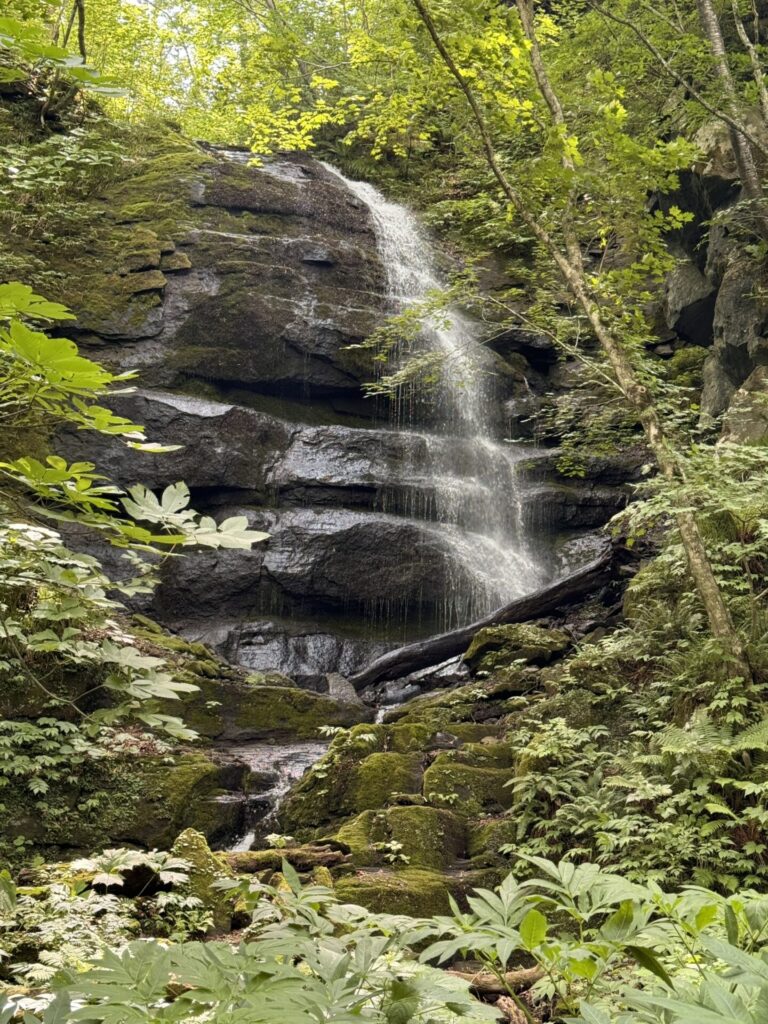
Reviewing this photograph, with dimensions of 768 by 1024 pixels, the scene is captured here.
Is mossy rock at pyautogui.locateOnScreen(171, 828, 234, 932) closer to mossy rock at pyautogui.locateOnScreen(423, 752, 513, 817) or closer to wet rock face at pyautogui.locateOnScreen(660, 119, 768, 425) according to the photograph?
mossy rock at pyautogui.locateOnScreen(423, 752, 513, 817)

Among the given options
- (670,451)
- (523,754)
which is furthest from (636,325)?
(523,754)

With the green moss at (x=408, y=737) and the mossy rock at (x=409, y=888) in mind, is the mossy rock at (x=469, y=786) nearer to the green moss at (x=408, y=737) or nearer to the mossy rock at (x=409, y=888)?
the green moss at (x=408, y=737)

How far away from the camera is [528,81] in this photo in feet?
21.1

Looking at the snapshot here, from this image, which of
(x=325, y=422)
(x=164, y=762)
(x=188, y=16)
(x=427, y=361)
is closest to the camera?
(x=164, y=762)

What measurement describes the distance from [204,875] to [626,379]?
455 cm

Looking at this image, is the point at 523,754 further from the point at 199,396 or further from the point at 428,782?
the point at 199,396

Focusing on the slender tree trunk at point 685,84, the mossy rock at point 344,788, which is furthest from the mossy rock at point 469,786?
the slender tree trunk at point 685,84

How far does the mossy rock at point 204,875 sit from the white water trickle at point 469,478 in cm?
844

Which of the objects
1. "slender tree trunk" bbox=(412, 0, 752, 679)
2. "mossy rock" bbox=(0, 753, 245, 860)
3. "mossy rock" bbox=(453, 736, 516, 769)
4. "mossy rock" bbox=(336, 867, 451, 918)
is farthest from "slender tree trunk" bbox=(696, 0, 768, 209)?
"mossy rock" bbox=(0, 753, 245, 860)

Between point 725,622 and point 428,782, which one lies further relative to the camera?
point 428,782

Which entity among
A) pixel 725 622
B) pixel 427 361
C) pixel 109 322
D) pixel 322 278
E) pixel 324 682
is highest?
pixel 322 278

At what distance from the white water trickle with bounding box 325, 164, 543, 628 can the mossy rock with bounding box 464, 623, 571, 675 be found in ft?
9.27

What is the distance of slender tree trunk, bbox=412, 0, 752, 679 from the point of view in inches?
217

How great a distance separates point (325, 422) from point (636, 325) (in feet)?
27.4
